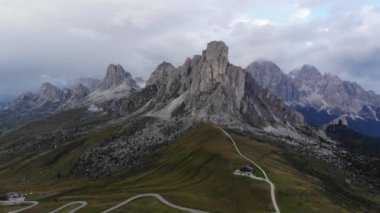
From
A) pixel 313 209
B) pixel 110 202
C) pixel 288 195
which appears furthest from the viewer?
pixel 110 202

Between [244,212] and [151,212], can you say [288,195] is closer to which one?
[244,212]

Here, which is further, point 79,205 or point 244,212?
point 79,205

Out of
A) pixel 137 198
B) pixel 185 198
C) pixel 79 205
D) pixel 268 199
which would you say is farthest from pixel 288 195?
pixel 79 205

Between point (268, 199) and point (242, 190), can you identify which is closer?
point (268, 199)

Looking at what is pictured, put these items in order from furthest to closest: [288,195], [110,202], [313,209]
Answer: [110,202] → [288,195] → [313,209]

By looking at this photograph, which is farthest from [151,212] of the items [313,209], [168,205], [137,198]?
[313,209]

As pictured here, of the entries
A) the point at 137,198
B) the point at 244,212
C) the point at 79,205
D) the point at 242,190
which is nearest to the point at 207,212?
the point at 244,212

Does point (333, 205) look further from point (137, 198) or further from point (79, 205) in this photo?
point (79, 205)

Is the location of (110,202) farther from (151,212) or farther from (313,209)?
(313,209)
